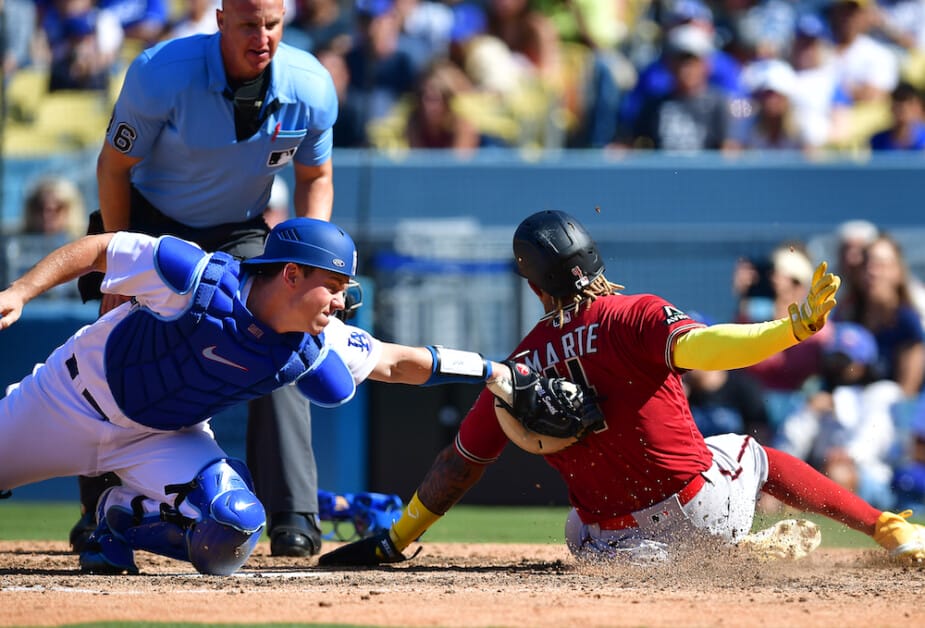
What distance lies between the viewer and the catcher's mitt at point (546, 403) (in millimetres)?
5125

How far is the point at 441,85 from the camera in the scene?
41.7 feet

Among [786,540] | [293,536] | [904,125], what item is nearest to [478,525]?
[293,536]

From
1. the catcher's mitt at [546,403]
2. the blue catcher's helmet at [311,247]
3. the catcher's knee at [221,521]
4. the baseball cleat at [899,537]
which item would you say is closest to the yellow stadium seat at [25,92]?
the catcher's knee at [221,521]

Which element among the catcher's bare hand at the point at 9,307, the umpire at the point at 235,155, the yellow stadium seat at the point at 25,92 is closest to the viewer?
the catcher's bare hand at the point at 9,307

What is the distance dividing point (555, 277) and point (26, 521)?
4.67 metres

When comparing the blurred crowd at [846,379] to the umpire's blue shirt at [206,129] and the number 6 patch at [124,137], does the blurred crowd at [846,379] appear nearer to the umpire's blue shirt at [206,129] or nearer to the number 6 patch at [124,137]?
the umpire's blue shirt at [206,129]

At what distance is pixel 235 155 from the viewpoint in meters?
5.98

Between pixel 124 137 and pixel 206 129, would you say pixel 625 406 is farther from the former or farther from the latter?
pixel 124 137

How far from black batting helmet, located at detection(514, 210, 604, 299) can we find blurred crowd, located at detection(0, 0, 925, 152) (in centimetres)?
714

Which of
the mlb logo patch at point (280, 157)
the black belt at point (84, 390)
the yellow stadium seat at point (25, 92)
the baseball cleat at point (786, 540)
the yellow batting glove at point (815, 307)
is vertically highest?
the yellow stadium seat at point (25, 92)

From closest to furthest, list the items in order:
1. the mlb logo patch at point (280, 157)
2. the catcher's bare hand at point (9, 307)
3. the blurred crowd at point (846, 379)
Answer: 1. the catcher's bare hand at point (9, 307)
2. the mlb logo patch at point (280, 157)
3. the blurred crowd at point (846, 379)

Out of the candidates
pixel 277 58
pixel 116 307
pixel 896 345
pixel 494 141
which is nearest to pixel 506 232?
pixel 494 141

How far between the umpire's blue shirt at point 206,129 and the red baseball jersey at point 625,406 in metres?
1.52

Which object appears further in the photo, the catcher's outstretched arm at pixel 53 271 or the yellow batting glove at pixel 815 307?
the yellow batting glove at pixel 815 307
